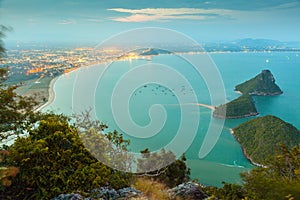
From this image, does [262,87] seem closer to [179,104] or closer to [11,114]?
[179,104]

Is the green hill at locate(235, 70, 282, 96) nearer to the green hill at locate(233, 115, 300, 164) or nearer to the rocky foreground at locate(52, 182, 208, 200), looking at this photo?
the green hill at locate(233, 115, 300, 164)

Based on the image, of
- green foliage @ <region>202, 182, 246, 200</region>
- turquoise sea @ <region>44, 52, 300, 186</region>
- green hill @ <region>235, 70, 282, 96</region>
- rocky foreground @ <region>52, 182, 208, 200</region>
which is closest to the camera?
rocky foreground @ <region>52, 182, 208, 200</region>

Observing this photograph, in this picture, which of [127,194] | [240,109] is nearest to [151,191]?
[127,194]

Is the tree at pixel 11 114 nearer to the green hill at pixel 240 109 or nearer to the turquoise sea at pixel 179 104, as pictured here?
the turquoise sea at pixel 179 104

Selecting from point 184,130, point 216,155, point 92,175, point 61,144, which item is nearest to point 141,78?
point 184,130

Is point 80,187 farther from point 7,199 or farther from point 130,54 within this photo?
point 130,54

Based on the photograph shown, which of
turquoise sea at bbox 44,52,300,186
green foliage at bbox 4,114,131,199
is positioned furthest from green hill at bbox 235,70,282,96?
green foliage at bbox 4,114,131,199
